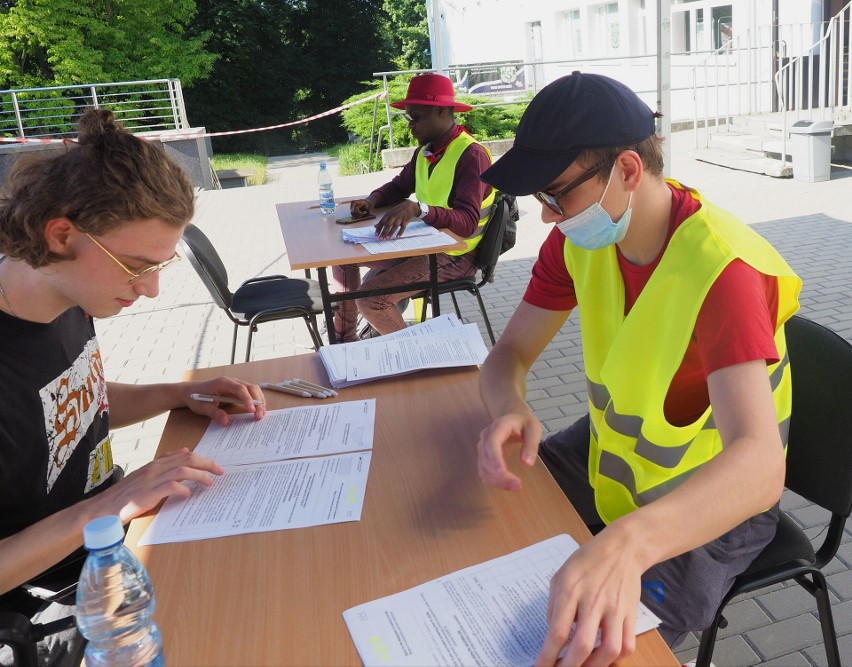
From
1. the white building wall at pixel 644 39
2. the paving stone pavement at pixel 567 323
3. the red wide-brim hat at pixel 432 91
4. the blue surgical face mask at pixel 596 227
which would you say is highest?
the white building wall at pixel 644 39

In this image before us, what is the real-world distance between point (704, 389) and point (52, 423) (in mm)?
1333

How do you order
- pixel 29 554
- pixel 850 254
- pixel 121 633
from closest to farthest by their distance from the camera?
pixel 121 633 < pixel 29 554 < pixel 850 254

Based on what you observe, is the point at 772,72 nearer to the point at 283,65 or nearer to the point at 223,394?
the point at 223,394

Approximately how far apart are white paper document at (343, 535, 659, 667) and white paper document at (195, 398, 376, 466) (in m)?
0.51

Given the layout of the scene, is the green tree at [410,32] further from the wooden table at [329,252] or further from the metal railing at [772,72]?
the wooden table at [329,252]

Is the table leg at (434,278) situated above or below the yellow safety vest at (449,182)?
below

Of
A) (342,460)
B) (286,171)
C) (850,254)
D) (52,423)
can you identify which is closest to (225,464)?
(342,460)

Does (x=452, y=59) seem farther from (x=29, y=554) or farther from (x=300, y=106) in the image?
(x=29, y=554)

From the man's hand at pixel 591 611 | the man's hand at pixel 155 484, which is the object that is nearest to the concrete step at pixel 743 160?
the man's hand at pixel 155 484

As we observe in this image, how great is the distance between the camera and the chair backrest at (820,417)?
160 centimetres

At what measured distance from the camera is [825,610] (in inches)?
65.2

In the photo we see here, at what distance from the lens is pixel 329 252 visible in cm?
347

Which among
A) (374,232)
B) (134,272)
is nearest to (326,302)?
(374,232)

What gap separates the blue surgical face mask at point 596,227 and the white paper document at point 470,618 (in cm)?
65
